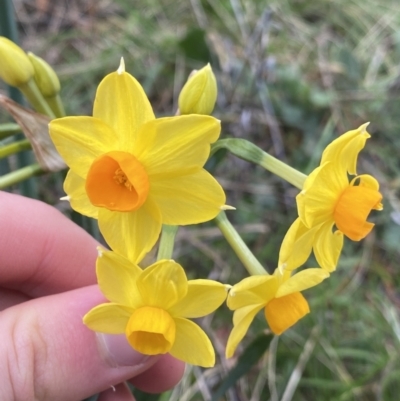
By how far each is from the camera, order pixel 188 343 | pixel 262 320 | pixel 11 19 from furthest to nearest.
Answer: pixel 262 320 < pixel 11 19 < pixel 188 343

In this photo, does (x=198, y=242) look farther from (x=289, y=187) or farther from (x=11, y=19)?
(x=11, y=19)

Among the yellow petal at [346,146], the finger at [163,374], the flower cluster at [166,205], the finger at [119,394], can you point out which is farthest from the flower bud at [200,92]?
the finger at [119,394]

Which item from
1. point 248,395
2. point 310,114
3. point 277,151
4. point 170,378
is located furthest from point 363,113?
point 170,378

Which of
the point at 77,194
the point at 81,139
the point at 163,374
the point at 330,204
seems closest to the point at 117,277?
the point at 77,194

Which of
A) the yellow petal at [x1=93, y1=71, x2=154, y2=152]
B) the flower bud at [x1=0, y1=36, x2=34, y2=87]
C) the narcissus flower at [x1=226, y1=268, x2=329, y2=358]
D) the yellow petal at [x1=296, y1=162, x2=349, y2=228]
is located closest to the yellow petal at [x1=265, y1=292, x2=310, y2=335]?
the narcissus flower at [x1=226, y1=268, x2=329, y2=358]

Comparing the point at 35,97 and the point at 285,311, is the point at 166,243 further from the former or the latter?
the point at 35,97
